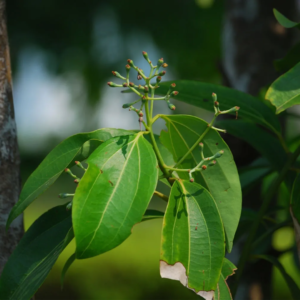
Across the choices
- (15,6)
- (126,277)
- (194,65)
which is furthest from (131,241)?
(15,6)

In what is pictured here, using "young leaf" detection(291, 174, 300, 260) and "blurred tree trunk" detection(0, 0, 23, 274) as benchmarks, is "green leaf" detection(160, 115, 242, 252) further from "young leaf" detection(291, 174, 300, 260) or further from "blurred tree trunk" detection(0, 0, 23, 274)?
"blurred tree trunk" detection(0, 0, 23, 274)

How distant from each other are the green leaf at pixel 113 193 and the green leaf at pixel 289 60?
426 mm

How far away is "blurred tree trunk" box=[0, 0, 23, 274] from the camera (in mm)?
586

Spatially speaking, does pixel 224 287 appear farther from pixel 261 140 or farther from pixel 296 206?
pixel 261 140

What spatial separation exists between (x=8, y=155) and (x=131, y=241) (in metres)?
3.20

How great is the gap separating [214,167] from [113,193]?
173 mm

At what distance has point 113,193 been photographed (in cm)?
42

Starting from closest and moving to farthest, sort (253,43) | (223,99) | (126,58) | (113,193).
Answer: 1. (113,193)
2. (223,99)
3. (253,43)
4. (126,58)

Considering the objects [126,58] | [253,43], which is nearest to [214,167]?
[253,43]

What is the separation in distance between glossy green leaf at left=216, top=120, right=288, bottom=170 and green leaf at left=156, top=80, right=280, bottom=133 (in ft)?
0.25

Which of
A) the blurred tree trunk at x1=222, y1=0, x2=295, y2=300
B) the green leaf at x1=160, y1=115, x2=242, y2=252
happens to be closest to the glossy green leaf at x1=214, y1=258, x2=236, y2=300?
the green leaf at x1=160, y1=115, x2=242, y2=252

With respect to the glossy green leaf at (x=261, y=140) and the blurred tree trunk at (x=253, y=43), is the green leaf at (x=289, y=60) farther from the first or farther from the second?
the blurred tree trunk at (x=253, y=43)

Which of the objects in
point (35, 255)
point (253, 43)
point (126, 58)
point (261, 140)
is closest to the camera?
point (35, 255)

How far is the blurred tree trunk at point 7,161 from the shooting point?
1.92 feet
